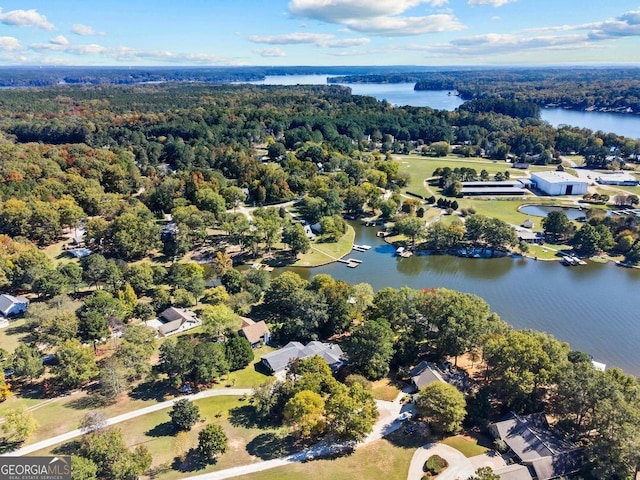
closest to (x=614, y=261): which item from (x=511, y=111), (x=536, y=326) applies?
(x=536, y=326)

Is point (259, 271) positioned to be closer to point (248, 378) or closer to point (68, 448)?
point (248, 378)

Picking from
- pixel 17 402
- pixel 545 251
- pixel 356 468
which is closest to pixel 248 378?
pixel 356 468

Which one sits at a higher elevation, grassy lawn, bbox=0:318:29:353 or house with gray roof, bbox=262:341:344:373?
house with gray roof, bbox=262:341:344:373

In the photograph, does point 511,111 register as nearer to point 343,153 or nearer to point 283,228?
point 343,153

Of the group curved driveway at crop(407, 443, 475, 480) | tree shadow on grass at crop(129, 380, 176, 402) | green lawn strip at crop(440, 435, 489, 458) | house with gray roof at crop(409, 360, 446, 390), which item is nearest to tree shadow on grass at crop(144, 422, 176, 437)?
tree shadow on grass at crop(129, 380, 176, 402)

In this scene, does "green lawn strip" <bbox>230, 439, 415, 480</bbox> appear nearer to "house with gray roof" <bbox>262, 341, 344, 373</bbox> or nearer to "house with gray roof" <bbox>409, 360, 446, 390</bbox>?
"house with gray roof" <bbox>409, 360, 446, 390</bbox>
